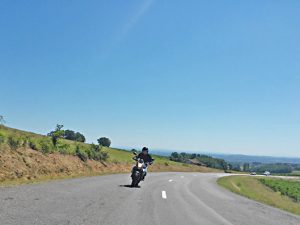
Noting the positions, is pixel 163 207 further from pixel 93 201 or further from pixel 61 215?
pixel 61 215

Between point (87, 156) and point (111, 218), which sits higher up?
point (87, 156)

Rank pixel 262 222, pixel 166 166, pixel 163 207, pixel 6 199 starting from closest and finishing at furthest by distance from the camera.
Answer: pixel 6 199
pixel 262 222
pixel 163 207
pixel 166 166

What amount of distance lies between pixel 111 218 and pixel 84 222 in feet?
3.26

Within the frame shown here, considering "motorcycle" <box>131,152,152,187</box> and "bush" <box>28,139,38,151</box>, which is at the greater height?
"bush" <box>28,139,38,151</box>

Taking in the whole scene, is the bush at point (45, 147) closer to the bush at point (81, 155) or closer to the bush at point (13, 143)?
the bush at point (13, 143)

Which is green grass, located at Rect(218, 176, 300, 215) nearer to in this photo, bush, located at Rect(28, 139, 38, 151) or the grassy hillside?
the grassy hillside

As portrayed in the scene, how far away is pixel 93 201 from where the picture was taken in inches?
453

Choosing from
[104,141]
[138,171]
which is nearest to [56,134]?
[138,171]

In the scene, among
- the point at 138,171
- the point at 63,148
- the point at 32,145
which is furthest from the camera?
the point at 63,148

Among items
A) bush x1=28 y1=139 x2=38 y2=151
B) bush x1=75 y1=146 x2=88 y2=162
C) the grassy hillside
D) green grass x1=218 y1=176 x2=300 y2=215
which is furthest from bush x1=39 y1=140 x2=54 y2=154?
green grass x1=218 y1=176 x2=300 y2=215

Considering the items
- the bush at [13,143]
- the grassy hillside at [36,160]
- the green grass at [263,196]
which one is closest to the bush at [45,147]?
the grassy hillside at [36,160]

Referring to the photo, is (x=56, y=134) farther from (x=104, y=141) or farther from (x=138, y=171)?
(x=104, y=141)

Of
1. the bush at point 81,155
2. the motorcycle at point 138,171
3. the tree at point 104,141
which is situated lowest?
the motorcycle at point 138,171

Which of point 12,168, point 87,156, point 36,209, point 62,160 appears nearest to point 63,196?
point 36,209
